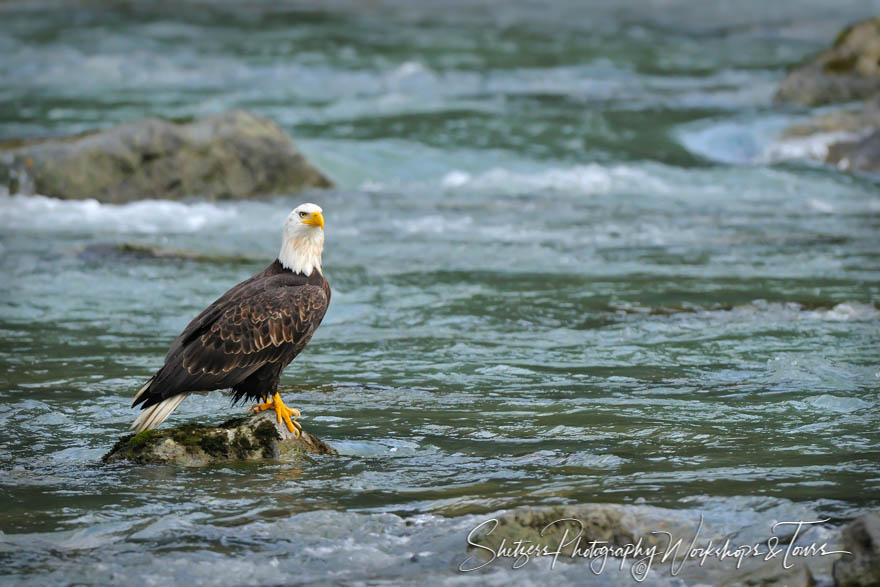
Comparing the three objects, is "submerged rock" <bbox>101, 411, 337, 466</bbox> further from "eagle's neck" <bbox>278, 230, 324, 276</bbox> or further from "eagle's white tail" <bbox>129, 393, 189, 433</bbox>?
"eagle's neck" <bbox>278, 230, 324, 276</bbox>

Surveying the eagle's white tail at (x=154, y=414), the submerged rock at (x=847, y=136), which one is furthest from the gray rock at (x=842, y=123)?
the eagle's white tail at (x=154, y=414)

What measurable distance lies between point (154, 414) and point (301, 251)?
1.15 metres

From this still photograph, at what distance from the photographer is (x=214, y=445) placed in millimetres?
5801

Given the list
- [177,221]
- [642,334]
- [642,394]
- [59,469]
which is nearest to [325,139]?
[177,221]

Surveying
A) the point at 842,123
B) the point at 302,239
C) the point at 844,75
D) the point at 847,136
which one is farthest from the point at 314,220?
the point at 844,75

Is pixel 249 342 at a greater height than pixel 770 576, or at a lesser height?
greater

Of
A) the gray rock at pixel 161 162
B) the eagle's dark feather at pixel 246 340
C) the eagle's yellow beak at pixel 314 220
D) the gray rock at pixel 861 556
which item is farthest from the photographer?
the gray rock at pixel 161 162

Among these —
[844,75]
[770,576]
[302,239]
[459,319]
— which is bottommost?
[770,576]

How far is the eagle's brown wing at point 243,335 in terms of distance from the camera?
594cm

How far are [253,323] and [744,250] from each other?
6.51 meters

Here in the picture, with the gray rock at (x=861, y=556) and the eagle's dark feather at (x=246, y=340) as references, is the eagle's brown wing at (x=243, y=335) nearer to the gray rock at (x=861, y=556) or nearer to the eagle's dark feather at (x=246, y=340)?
the eagle's dark feather at (x=246, y=340)

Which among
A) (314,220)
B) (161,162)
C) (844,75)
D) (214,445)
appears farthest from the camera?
(844,75)

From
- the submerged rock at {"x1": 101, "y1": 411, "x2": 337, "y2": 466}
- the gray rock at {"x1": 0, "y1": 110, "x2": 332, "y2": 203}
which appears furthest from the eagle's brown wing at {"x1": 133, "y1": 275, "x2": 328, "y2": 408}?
the gray rock at {"x1": 0, "y1": 110, "x2": 332, "y2": 203}

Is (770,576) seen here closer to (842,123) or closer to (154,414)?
(154,414)
